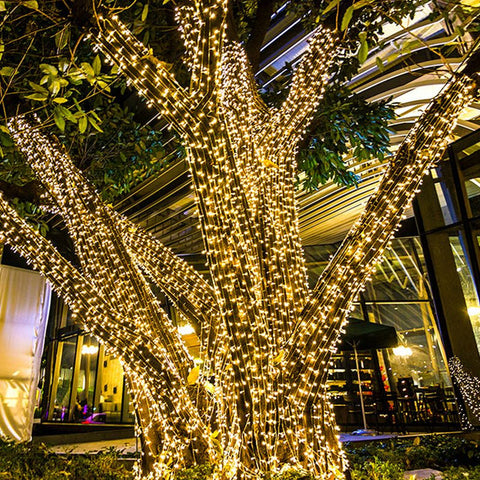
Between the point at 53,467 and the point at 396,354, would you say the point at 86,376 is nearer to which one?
the point at 396,354

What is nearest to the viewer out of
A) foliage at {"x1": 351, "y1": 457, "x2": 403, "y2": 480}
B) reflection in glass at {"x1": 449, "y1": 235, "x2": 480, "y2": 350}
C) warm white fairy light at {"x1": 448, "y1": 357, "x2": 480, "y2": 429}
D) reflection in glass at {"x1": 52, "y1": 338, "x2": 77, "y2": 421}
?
foliage at {"x1": 351, "y1": 457, "x2": 403, "y2": 480}

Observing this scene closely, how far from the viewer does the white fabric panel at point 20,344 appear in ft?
18.5

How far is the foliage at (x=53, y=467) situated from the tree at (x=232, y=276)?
603 mm

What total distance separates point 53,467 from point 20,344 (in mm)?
3611

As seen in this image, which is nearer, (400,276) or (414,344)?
(414,344)

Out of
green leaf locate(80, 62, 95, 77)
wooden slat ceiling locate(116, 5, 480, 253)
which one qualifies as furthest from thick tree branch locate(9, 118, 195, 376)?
wooden slat ceiling locate(116, 5, 480, 253)

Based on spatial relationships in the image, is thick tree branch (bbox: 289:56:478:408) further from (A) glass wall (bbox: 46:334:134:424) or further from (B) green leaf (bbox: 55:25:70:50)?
(A) glass wall (bbox: 46:334:134:424)

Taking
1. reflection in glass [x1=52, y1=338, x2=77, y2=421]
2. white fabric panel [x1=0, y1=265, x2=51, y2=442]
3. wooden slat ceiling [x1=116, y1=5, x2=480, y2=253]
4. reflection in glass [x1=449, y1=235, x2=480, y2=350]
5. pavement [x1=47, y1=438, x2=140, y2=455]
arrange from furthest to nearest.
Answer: reflection in glass [x1=52, y1=338, x2=77, y2=421] < reflection in glass [x1=449, y1=235, x2=480, y2=350] < white fabric panel [x1=0, y1=265, x2=51, y2=442] < pavement [x1=47, y1=438, x2=140, y2=455] < wooden slat ceiling [x1=116, y1=5, x2=480, y2=253]

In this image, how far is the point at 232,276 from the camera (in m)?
1.98

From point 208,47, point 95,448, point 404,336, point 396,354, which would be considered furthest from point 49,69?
point 404,336

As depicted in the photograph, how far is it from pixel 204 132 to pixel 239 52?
4.22 feet

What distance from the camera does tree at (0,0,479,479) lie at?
1.97 meters

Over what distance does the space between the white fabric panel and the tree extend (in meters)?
4.07

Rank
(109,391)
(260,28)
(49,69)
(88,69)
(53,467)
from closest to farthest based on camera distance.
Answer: (49,69) < (88,69) < (53,467) < (260,28) < (109,391)
